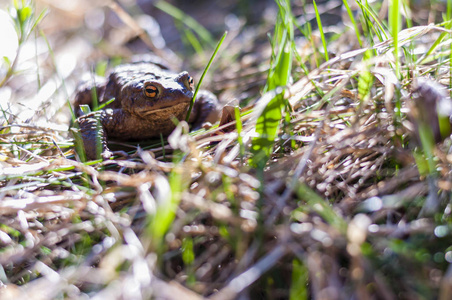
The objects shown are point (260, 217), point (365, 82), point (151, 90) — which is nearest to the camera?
point (260, 217)

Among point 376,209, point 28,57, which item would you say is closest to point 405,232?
point 376,209

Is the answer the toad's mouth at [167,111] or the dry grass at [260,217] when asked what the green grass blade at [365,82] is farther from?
the toad's mouth at [167,111]

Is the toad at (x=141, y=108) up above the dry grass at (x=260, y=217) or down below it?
above

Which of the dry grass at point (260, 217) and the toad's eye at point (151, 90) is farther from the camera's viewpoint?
the toad's eye at point (151, 90)

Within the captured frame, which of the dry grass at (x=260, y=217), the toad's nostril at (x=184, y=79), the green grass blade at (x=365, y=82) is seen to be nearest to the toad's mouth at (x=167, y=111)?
the toad's nostril at (x=184, y=79)

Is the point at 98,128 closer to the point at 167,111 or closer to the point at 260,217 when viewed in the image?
the point at 167,111

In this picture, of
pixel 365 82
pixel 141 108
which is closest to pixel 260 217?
pixel 365 82

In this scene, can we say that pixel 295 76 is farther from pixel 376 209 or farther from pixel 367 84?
pixel 376 209
